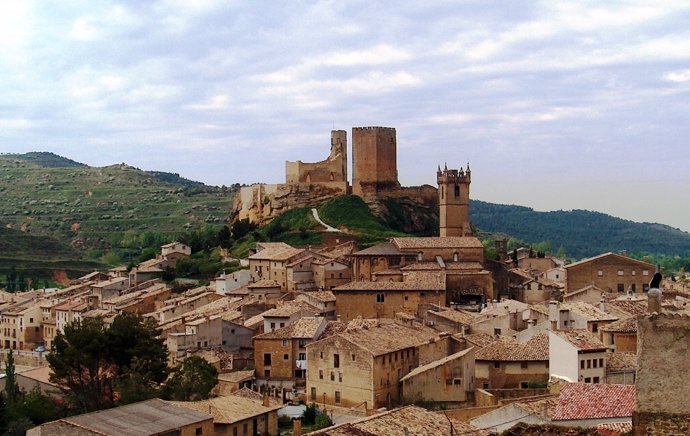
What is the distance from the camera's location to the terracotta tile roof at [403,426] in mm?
22062

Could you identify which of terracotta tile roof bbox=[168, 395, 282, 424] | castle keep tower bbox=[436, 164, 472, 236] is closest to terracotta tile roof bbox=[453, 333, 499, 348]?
terracotta tile roof bbox=[168, 395, 282, 424]

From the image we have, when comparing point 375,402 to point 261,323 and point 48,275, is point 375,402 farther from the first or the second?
point 48,275

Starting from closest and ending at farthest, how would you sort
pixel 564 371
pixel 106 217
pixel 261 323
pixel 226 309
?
pixel 564 371 < pixel 261 323 < pixel 226 309 < pixel 106 217

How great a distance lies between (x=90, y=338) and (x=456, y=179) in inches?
1287

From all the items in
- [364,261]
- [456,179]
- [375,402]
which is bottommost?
[375,402]

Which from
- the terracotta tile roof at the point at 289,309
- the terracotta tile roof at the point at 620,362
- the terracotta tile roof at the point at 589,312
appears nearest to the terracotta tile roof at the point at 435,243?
the terracotta tile roof at the point at 289,309

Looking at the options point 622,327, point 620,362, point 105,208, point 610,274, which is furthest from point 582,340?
point 105,208

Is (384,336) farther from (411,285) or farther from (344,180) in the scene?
(344,180)

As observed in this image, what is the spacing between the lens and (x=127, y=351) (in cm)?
3647

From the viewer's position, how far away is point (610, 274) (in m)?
52.0

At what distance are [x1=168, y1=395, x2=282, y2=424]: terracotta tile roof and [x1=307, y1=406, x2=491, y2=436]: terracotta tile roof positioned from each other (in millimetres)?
6994

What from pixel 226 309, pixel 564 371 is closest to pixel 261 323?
pixel 226 309

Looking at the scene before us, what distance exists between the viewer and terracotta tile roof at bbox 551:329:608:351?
31783 millimetres

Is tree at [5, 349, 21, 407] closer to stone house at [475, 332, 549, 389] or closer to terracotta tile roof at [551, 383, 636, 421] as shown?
stone house at [475, 332, 549, 389]
